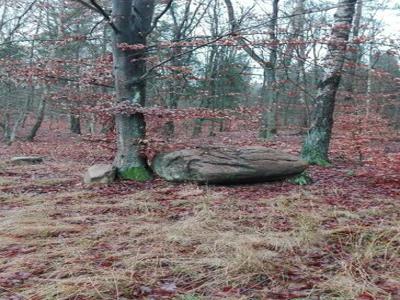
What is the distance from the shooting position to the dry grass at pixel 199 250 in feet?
10.1

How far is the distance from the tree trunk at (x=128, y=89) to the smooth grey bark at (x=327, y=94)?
11.3 ft

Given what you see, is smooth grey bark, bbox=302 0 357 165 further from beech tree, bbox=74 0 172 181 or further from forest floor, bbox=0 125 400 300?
beech tree, bbox=74 0 172 181

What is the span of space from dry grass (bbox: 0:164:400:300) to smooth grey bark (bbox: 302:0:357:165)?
9.94 feet

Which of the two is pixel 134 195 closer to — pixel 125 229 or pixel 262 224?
pixel 125 229

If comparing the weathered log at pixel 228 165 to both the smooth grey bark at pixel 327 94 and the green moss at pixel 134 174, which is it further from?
the smooth grey bark at pixel 327 94

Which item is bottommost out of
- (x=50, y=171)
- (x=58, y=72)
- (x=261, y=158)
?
(x=50, y=171)

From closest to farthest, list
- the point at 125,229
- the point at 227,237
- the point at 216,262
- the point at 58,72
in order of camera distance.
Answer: the point at 216,262, the point at 227,237, the point at 125,229, the point at 58,72

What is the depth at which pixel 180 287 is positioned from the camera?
124 inches

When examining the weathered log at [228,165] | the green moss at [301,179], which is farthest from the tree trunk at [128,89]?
the green moss at [301,179]

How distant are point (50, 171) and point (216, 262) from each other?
6491 mm

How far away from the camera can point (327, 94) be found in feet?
27.2

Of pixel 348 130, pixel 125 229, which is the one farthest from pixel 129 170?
pixel 348 130

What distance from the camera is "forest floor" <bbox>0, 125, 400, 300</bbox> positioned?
3.11m

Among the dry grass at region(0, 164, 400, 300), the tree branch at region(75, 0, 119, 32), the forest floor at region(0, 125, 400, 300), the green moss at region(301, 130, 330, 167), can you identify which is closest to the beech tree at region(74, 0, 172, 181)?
the tree branch at region(75, 0, 119, 32)
